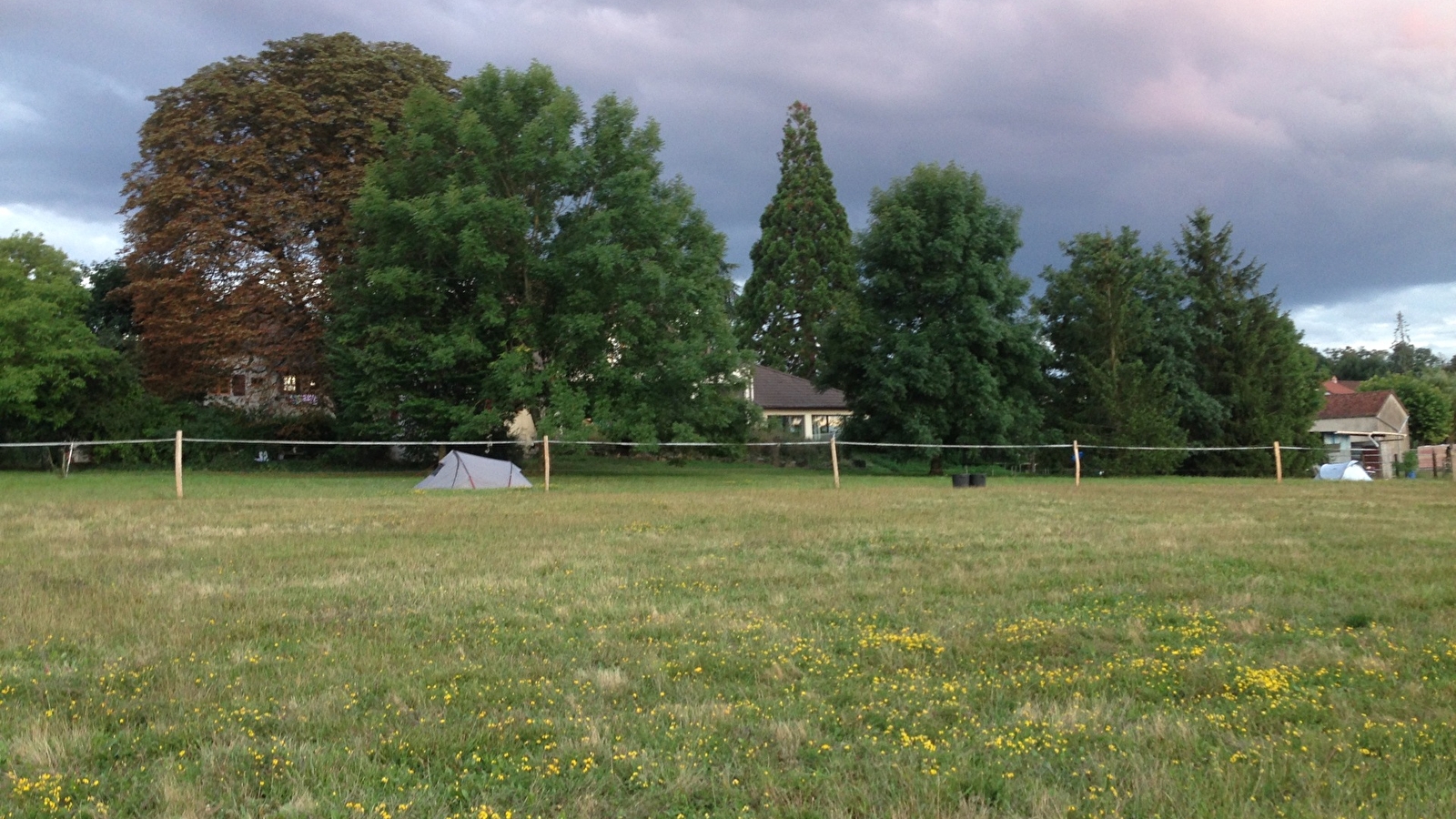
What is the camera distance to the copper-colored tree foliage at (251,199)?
28109 millimetres

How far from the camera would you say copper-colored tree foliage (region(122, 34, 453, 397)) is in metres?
28.1

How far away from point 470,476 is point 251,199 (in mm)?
12669

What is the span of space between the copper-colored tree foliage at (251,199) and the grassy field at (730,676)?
18.6 m

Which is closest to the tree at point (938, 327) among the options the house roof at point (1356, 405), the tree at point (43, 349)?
the tree at point (43, 349)

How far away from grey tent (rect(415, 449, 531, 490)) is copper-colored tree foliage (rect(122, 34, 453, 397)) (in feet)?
32.6

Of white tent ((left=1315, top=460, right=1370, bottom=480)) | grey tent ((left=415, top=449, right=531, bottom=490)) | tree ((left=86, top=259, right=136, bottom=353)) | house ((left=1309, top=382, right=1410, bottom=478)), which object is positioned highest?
tree ((left=86, top=259, right=136, bottom=353))

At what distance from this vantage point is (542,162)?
2641cm

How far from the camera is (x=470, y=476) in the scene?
70.3 feet

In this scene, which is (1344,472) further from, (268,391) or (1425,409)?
(1425,409)

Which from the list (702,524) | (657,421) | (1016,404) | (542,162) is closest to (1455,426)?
(1016,404)

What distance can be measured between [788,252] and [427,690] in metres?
47.9

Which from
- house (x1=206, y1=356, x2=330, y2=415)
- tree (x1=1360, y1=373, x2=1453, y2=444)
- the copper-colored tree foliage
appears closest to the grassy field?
the copper-colored tree foliage

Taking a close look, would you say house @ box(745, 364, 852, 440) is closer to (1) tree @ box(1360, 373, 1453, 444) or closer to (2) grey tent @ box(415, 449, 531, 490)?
(2) grey tent @ box(415, 449, 531, 490)

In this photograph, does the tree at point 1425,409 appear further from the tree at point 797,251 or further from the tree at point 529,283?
the tree at point 529,283
